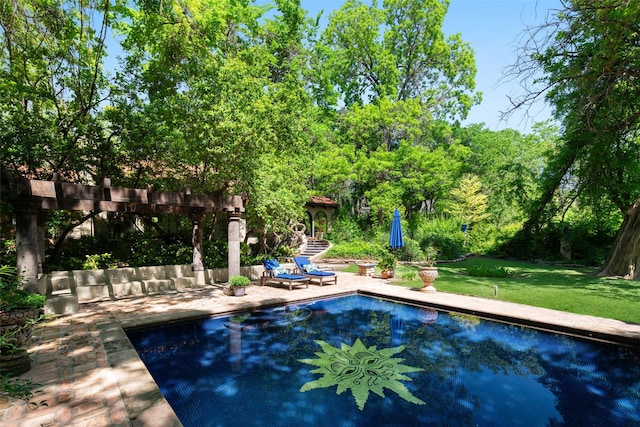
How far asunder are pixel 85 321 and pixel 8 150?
672 cm

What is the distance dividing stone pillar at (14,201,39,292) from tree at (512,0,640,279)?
11.9 meters

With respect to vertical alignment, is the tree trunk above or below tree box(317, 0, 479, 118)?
below

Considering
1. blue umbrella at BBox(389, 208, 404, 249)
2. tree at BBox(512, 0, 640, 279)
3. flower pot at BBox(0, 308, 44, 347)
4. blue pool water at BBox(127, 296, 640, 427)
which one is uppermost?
tree at BBox(512, 0, 640, 279)

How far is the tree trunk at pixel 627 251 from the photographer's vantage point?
12758 millimetres

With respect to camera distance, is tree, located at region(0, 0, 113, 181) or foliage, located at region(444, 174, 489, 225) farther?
foliage, located at region(444, 174, 489, 225)

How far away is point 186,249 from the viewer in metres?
14.0

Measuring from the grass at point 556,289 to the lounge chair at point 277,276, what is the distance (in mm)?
3766

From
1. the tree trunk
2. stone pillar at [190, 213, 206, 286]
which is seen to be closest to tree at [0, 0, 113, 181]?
stone pillar at [190, 213, 206, 286]

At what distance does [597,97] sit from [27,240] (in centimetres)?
1402

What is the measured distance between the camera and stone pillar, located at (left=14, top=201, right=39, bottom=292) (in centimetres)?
723

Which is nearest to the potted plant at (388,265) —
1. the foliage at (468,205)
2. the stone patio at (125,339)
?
the stone patio at (125,339)

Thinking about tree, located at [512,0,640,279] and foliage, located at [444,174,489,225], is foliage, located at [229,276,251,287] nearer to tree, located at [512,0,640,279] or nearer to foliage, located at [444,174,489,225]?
tree, located at [512,0,640,279]

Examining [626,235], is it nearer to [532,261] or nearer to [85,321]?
[532,261]

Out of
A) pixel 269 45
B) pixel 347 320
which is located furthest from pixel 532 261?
pixel 269 45
